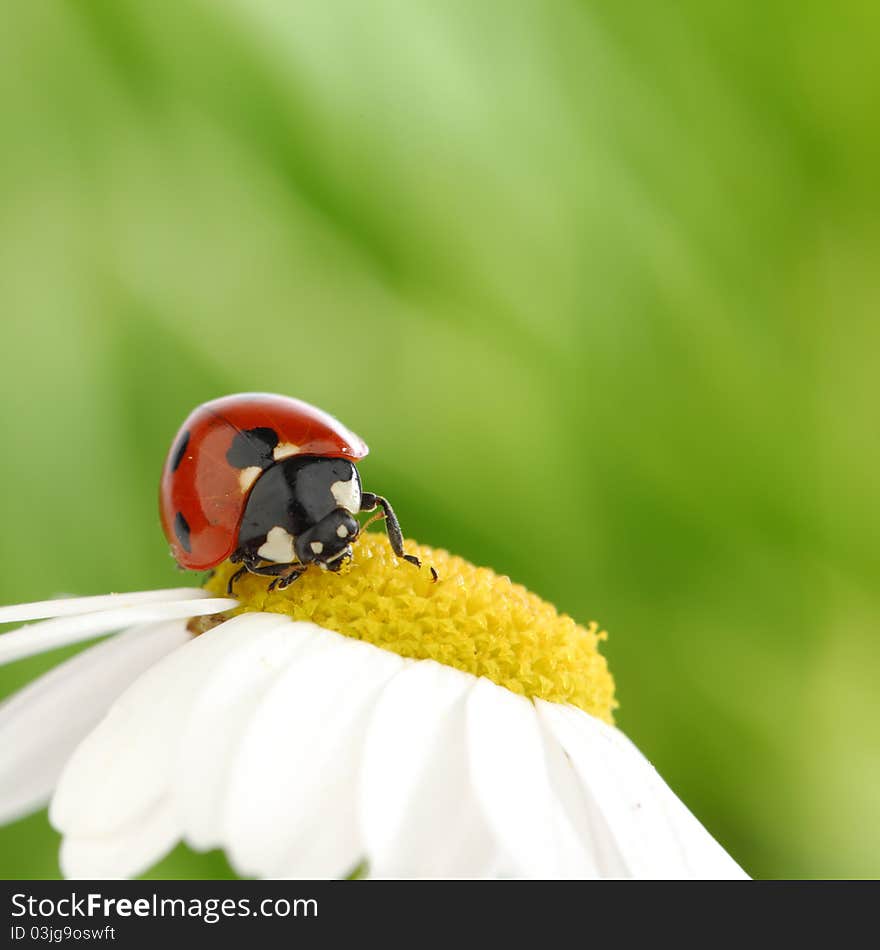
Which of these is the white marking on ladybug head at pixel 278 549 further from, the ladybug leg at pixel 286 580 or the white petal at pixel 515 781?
the white petal at pixel 515 781

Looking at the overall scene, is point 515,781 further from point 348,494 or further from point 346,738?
point 348,494

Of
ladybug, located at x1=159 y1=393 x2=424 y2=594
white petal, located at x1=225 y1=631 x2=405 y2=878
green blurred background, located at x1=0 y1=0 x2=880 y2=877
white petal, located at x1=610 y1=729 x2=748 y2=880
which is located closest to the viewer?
white petal, located at x1=225 y1=631 x2=405 y2=878

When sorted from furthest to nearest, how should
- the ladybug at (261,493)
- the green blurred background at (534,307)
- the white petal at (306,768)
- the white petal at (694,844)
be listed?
the green blurred background at (534,307) → the ladybug at (261,493) → the white petal at (694,844) → the white petal at (306,768)

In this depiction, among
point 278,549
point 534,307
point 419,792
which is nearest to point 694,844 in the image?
point 419,792

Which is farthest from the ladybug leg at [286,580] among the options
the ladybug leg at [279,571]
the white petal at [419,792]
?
the white petal at [419,792]

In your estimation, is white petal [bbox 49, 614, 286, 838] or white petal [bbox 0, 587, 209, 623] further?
white petal [bbox 0, 587, 209, 623]

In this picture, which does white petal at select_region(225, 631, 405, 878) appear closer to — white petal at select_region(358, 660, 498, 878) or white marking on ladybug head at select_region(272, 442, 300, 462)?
white petal at select_region(358, 660, 498, 878)

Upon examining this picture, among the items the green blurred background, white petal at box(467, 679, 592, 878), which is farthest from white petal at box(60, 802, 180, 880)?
the green blurred background

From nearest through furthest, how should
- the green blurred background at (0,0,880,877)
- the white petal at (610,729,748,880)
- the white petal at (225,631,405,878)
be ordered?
the white petal at (225,631,405,878)
the white petal at (610,729,748,880)
the green blurred background at (0,0,880,877)
